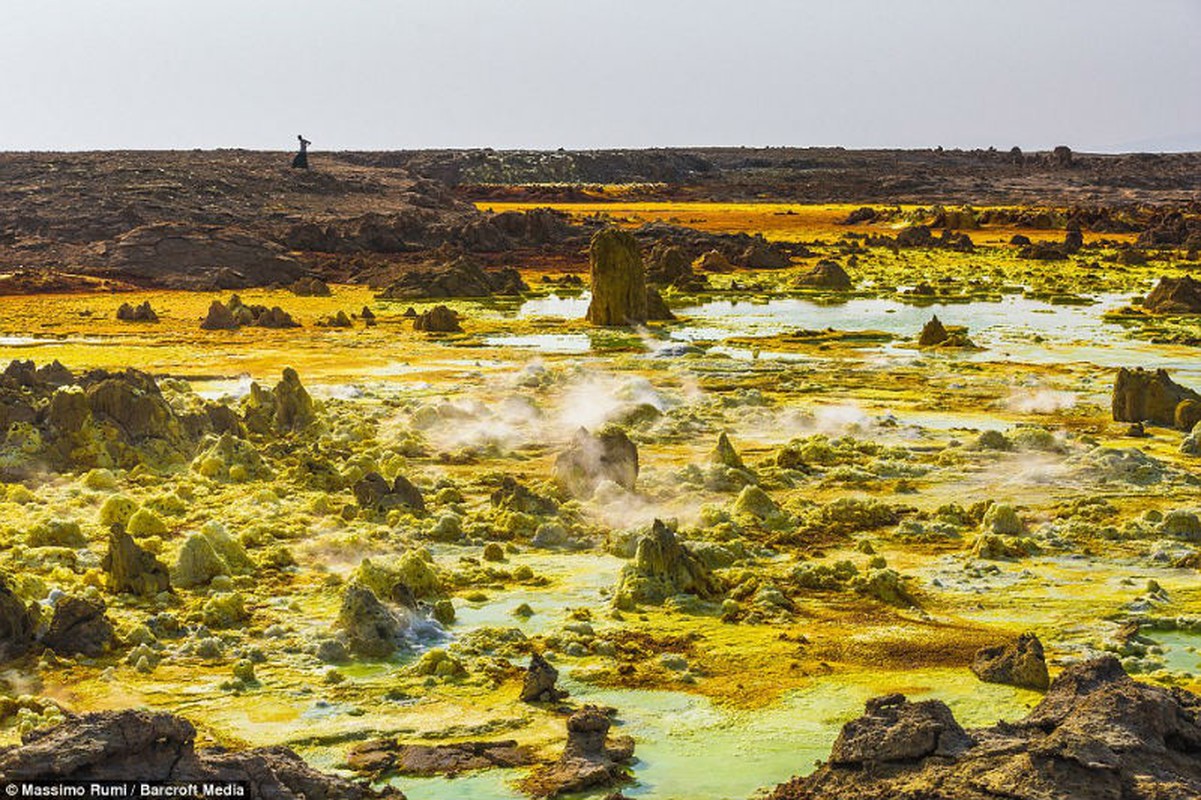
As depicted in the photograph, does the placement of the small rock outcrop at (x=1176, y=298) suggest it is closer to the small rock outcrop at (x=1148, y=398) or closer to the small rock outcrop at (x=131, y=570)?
the small rock outcrop at (x=1148, y=398)

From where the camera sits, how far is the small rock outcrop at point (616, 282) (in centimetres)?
2516

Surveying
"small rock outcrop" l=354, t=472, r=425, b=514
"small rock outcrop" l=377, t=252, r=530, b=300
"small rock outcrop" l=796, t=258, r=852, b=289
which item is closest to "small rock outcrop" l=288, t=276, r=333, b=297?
"small rock outcrop" l=377, t=252, r=530, b=300

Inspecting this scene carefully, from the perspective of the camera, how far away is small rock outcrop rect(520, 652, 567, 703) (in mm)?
7293

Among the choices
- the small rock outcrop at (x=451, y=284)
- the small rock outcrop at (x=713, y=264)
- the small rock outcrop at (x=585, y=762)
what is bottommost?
the small rock outcrop at (x=585, y=762)

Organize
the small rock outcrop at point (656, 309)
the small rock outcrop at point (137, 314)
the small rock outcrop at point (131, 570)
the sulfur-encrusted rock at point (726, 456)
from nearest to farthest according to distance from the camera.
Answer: the small rock outcrop at point (131, 570) → the sulfur-encrusted rock at point (726, 456) → the small rock outcrop at point (656, 309) → the small rock outcrop at point (137, 314)

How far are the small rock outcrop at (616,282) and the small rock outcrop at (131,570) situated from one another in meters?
16.4

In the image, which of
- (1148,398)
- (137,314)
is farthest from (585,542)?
(137,314)

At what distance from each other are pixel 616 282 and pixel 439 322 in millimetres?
3159

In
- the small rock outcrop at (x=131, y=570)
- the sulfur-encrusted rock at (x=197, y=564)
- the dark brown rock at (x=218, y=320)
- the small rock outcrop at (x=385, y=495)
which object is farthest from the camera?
the dark brown rock at (x=218, y=320)

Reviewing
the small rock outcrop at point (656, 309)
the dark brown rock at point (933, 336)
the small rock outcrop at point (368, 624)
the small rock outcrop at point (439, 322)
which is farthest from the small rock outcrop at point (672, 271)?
the small rock outcrop at point (368, 624)

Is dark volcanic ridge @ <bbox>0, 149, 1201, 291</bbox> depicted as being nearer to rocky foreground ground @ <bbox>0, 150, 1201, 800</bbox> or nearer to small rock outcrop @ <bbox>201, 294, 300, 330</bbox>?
small rock outcrop @ <bbox>201, 294, 300, 330</bbox>

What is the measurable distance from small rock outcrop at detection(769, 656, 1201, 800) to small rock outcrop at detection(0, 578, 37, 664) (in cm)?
435

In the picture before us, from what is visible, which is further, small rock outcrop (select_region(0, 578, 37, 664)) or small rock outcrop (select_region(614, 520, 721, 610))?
small rock outcrop (select_region(614, 520, 721, 610))

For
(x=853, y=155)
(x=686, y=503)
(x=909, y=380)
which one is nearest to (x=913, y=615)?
(x=686, y=503)
